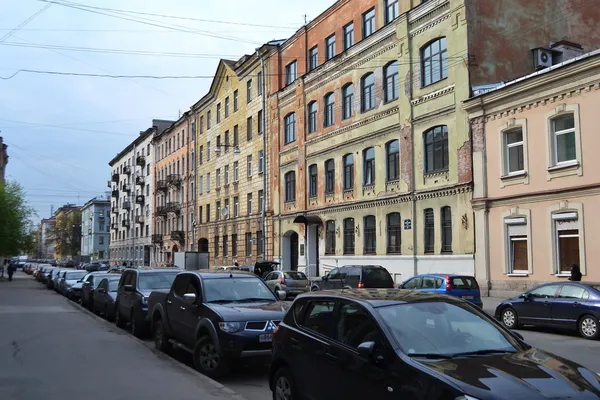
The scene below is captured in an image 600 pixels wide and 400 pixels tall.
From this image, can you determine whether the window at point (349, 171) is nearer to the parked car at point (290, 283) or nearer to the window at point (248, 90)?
the parked car at point (290, 283)

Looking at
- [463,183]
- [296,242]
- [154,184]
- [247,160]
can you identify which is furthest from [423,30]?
[154,184]

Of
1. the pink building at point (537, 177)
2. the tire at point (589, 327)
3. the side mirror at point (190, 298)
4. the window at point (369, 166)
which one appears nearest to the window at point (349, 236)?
the window at point (369, 166)

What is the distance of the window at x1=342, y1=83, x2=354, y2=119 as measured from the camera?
34.5 m

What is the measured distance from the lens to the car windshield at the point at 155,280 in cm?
1543

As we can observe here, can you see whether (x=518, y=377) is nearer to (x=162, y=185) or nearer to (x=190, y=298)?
(x=190, y=298)

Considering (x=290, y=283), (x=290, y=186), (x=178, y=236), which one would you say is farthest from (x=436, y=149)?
(x=178, y=236)

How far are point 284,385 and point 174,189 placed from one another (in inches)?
2445

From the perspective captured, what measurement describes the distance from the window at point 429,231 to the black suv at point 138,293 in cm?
1506

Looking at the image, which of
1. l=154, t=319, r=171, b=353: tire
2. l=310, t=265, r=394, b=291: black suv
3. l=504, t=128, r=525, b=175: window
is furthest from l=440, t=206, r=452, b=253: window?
l=154, t=319, r=171, b=353: tire

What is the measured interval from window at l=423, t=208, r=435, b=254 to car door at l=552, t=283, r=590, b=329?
12286 mm

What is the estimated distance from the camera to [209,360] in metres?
9.66

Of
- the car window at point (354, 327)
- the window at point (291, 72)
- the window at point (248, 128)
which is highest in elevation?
the window at point (291, 72)

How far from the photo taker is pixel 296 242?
135 feet

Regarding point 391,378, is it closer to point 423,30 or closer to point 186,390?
point 186,390
